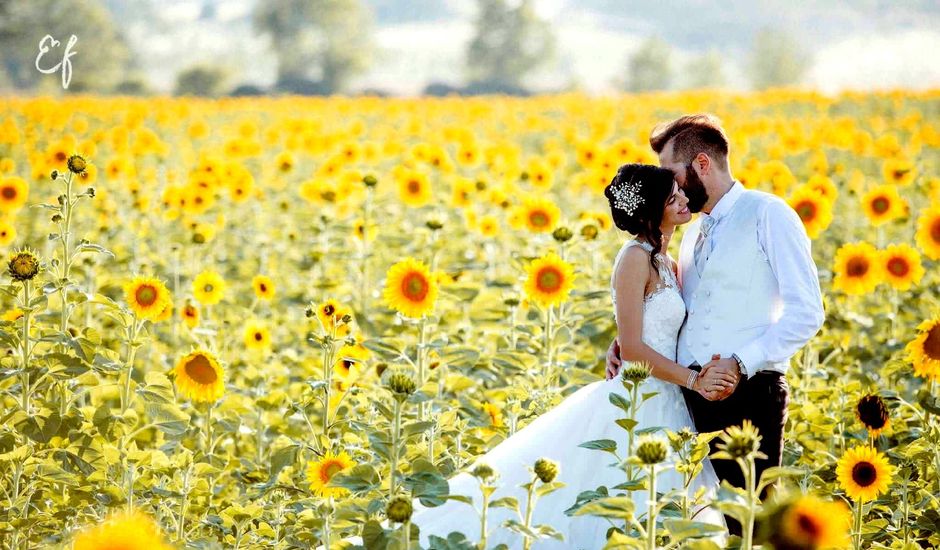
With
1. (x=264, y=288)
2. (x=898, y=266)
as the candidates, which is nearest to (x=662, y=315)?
(x=898, y=266)

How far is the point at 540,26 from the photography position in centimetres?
5762

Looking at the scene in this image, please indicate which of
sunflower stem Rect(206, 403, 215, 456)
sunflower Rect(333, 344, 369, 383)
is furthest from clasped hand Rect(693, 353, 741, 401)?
sunflower stem Rect(206, 403, 215, 456)

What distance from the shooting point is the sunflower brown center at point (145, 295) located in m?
3.28

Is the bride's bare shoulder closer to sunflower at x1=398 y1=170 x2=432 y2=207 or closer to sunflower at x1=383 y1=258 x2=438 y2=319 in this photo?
sunflower at x1=383 y1=258 x2=438 y2=319

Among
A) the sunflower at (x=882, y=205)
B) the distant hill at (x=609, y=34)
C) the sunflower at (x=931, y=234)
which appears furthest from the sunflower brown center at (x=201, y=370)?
the distant hill at (x=609, y=34)

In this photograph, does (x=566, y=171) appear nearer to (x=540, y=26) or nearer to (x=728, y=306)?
(x=728, y=306)

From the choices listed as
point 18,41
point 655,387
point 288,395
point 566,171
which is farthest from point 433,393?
point 18,41

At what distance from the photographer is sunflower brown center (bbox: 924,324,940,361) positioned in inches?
127

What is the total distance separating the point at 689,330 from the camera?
3.20 metres

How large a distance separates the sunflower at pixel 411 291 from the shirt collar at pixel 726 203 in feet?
2.97

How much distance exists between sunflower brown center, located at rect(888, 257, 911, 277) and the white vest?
135 centimetres

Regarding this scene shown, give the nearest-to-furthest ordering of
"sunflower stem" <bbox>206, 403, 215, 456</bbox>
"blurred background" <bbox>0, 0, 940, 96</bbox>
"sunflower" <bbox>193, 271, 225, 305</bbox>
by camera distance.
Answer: "sunflower stem" <bbox>206, 403, 215, 456</bbox> < "sunflower" <bbox>193, 271, 225, 305</bbox> < "blurred background" <bbox>0, 0, 940, 96</bbox>

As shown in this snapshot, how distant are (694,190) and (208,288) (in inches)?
79.7

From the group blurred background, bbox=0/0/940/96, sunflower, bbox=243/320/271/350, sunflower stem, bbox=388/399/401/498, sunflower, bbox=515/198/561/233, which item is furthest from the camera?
blurred background, bbox=0/0/940/96
